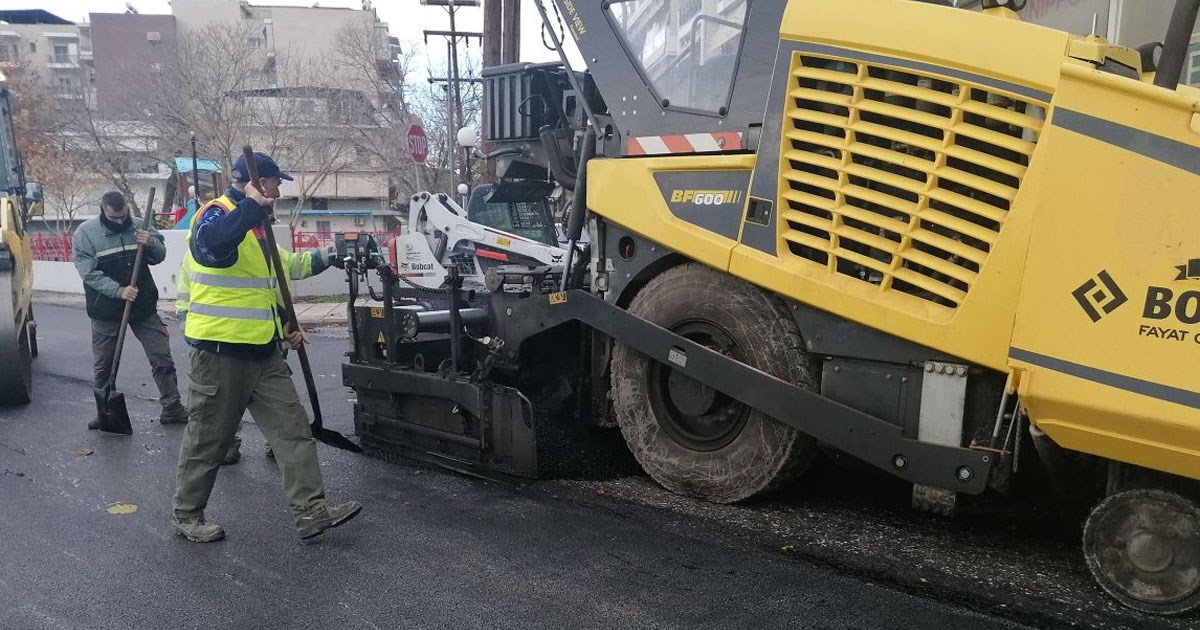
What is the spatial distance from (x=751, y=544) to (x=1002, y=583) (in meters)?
0.96

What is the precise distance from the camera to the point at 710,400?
399 cm

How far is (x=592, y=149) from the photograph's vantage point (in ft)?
14.2

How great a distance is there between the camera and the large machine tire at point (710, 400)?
147 inches

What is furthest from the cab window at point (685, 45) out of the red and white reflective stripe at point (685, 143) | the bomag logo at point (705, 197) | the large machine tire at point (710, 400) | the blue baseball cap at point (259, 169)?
the blue baseball cap at point (259, 169)

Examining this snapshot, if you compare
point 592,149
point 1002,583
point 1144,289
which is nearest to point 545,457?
point 592,149

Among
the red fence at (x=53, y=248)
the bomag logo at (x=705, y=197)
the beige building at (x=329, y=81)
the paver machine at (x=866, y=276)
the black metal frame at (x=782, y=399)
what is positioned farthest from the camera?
the beige building at (x=329, y=81)

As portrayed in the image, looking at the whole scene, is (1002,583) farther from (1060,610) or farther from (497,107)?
(497,107)

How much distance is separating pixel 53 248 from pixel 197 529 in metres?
22.1

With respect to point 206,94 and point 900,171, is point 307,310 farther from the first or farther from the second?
point 900,171

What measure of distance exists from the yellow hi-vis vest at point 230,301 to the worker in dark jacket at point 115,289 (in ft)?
8.13

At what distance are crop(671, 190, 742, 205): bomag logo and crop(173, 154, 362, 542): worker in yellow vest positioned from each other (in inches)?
73.3

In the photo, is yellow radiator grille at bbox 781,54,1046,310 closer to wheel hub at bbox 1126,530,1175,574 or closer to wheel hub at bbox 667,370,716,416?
wheel hub at bbox 667,370,716,416

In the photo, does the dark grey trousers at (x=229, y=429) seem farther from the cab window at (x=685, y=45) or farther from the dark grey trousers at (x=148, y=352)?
the dark grey trousers at (x=148, y=352)

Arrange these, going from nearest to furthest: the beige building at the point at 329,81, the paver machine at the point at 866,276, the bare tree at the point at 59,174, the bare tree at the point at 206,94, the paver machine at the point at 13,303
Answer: the paver machine at the point at 866,276
the paver machine at the point at 13,303
the bare tree at the point at 206,94
the beige building at the point at 329,81
the bare tree at the point at 59,174
